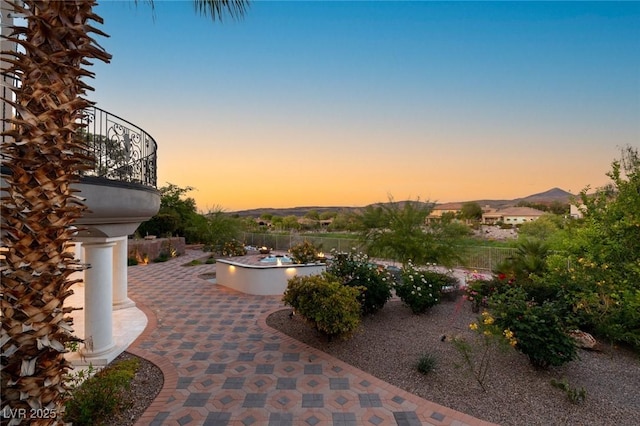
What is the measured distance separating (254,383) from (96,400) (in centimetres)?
231

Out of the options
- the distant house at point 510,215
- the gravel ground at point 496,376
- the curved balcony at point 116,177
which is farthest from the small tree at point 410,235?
the distant house at point 510,215

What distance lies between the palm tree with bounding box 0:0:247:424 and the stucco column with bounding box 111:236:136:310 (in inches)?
302

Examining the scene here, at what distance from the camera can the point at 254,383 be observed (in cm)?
546

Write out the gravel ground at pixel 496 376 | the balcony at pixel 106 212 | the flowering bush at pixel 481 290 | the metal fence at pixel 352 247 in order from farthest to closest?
the metal fence at pixel 352 247, the flowering bush at pixel 481 290, the balcony at pixel 106 212, the gravel ground at pixel 496 376

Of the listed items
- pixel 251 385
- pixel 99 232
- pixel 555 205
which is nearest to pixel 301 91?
pixel 99 232

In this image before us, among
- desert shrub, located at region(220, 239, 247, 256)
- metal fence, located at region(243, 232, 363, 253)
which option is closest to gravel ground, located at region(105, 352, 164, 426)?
desert shrub, located at region(220, 239, 247, 256)

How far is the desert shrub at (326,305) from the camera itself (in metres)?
6.55

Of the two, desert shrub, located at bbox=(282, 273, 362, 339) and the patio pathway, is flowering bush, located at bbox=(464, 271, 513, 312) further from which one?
the patio pathway

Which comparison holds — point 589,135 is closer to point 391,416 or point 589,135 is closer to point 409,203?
point 409,203

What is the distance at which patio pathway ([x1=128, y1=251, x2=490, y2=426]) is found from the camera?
14.8 ft

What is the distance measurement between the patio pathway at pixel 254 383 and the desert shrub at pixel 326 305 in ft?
2.17

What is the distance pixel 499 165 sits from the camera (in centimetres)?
2212

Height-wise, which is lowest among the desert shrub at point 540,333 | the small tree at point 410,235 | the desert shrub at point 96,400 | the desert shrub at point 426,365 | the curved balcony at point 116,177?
the desert shrub at point 426,365

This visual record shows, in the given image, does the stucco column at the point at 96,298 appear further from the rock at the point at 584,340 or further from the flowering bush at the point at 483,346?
the rock at the point at 584,340
